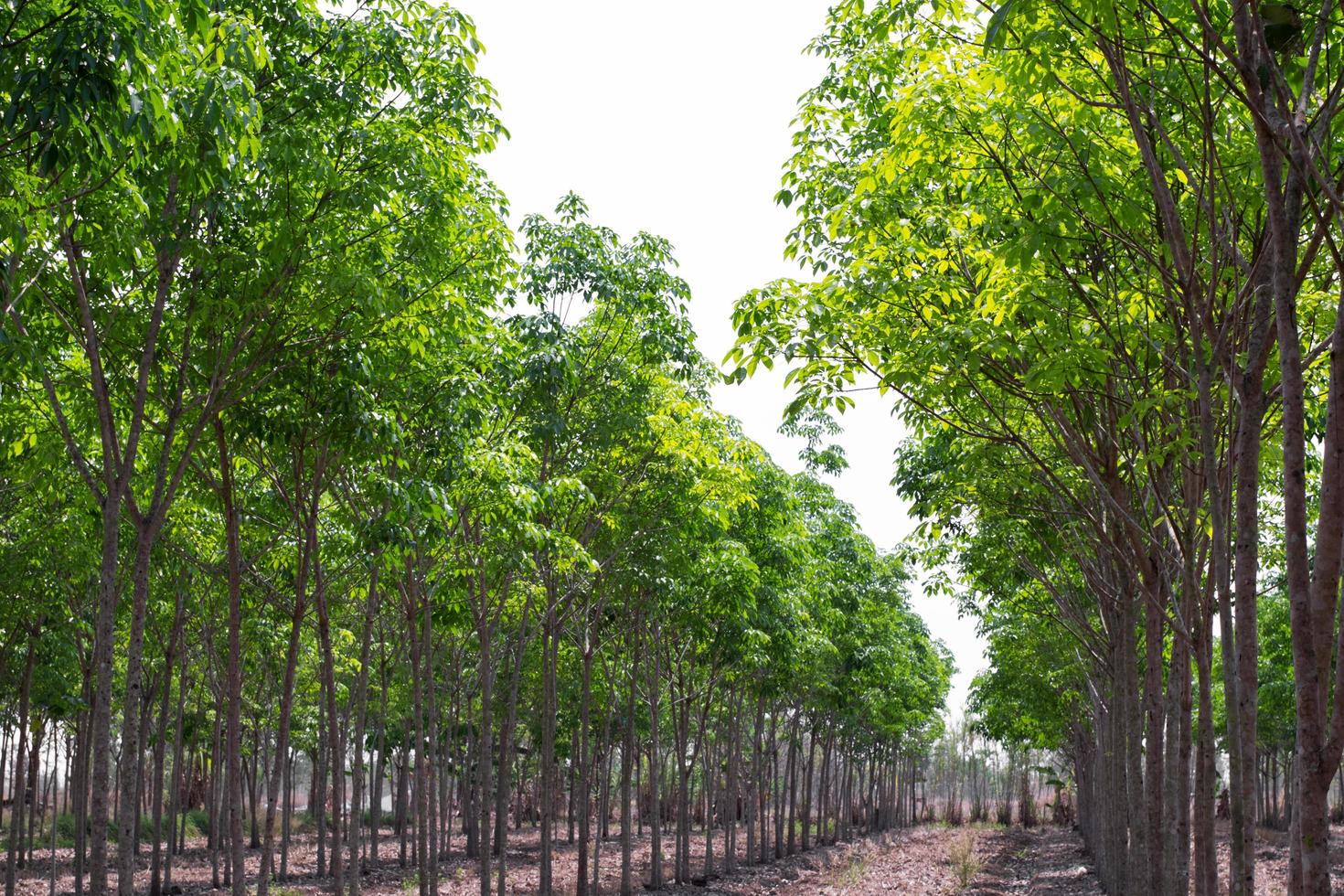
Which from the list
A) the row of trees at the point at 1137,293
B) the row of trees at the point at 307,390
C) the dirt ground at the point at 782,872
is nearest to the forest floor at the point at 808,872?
the dirt ground at the point at 782,872

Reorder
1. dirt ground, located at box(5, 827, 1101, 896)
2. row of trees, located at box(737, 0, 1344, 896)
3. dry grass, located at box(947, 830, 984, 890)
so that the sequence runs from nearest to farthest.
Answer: row of trees, located at box(737, 0, 1344, 896) → dirt ground, located at box(5, 827, 1101, 896) → dry grass, located at box(947, 830, 984, 890)

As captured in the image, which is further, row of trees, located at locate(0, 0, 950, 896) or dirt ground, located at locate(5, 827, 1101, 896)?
dirt ground, located at locate(5, 827, 1101, 896)

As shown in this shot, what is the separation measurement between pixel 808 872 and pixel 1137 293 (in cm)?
2325

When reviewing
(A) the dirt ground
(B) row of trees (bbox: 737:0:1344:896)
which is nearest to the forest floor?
(A) the dirt ground

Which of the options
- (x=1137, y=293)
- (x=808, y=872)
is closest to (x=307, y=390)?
(x=1137, y=293)

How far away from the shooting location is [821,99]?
8.97 meters

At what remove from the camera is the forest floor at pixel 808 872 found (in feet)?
71.6

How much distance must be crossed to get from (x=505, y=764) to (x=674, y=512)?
13.8ft

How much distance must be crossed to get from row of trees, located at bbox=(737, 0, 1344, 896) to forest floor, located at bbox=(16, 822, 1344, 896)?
41.8ft

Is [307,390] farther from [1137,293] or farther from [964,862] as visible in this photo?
[964,862]

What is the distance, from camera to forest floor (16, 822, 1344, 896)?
71.6ft

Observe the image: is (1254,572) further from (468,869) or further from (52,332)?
(468,869)

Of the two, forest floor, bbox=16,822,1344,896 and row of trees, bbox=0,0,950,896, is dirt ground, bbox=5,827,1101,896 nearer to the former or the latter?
forest floor, bbox=16,822,1344,896

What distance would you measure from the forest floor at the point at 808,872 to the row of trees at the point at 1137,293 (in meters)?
12.8
